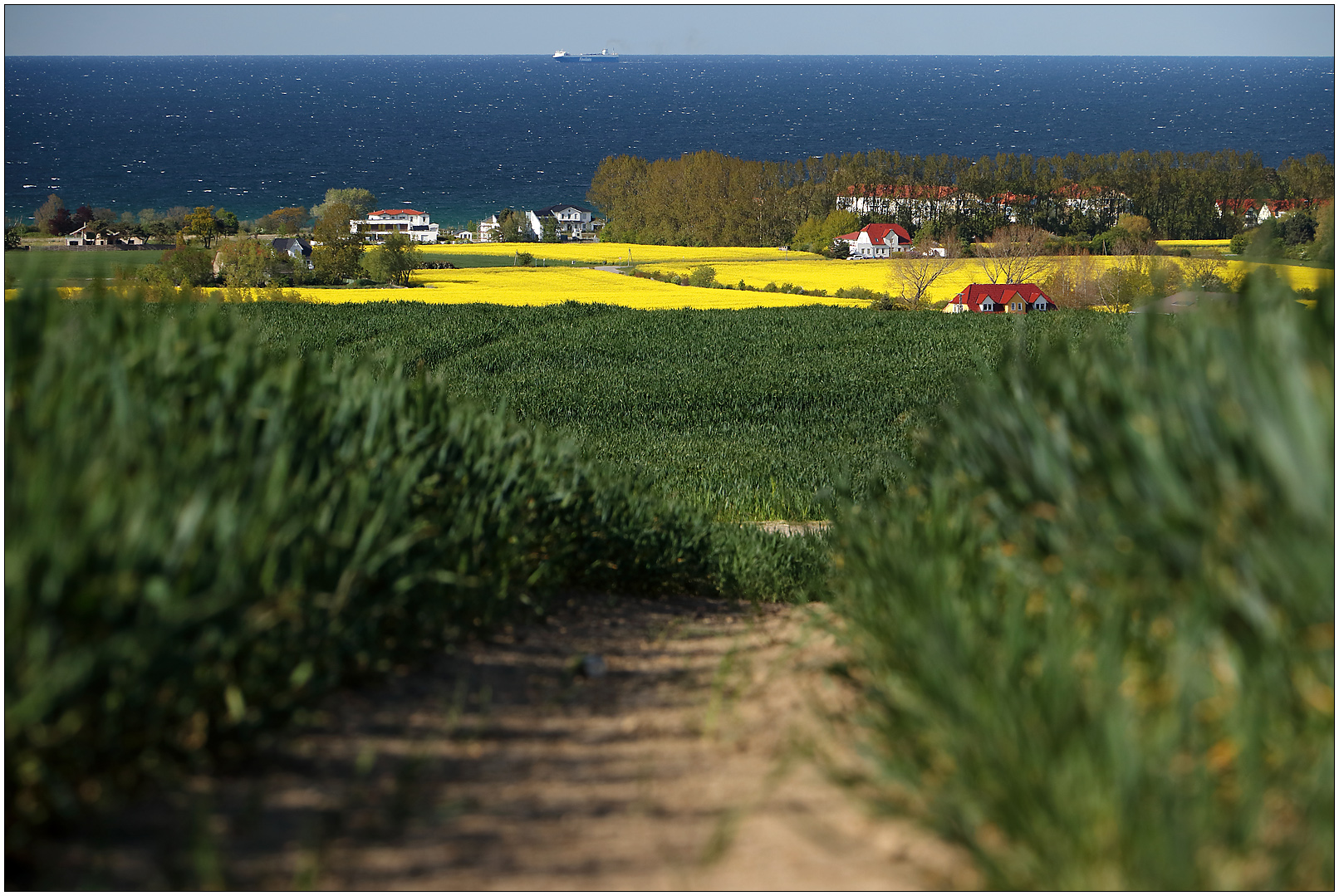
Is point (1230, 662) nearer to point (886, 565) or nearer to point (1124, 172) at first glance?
point (886, 565)

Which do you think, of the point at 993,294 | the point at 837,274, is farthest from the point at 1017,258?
the point at 993,294

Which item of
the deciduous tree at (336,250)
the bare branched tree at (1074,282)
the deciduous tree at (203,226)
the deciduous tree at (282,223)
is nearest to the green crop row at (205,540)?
the bare branched tree at (1074,282)

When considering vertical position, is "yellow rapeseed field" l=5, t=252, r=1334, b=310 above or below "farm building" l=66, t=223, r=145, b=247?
below

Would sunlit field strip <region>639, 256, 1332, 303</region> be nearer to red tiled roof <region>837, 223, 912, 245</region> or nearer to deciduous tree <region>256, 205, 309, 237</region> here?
red tiled roof <region>837, 223, 912, 245</region>

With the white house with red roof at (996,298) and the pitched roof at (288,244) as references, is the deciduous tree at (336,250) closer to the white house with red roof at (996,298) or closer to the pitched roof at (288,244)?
the pitched roof at (288,244)

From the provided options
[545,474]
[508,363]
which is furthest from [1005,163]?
[545,474]

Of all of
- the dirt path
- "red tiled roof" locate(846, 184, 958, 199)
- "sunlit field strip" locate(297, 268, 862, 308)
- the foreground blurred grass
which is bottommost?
"sunlit field strip" locate(297, 268, 862, 308)

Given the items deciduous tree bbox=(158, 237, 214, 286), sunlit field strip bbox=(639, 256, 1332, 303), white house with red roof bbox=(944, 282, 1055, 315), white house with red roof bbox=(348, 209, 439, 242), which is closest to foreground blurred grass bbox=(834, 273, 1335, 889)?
deciduous tree bbox=(158, 237, 214, 286)
